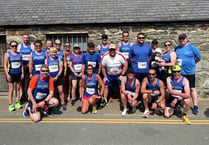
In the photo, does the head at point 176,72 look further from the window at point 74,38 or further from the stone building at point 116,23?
the window at point 74,38

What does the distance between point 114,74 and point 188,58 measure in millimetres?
2162

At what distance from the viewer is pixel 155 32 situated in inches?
265

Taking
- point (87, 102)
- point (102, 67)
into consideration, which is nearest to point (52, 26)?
point (102, 67)

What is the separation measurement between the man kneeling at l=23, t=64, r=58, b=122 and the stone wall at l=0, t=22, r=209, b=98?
2.72 meters

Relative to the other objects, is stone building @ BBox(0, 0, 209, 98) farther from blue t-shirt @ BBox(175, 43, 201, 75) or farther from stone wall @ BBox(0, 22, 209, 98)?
blue t-shirt @ BBox(175, 43, 201, 75)

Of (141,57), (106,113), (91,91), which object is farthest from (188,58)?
(91,91)

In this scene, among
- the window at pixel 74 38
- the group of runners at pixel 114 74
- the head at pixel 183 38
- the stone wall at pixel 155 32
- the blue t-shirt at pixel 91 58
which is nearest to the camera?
the group of runners at pixel 114 74

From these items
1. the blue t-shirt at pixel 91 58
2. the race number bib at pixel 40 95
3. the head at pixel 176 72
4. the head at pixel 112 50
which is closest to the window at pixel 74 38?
the blue t-shirt at pixel 91 58

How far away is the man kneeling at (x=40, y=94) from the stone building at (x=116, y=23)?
2.75 meters

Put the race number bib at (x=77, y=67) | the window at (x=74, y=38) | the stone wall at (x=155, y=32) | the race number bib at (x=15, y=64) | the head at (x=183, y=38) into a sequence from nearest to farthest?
the head at (x=183, y=38)
the race number bib at (x=15, y=64)
the race number bib at (x=77, y=67)
the stone wall at (x=155, y=32)
the window at (x=74, y=38)

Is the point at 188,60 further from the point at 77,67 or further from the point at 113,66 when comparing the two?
the point at 77,67

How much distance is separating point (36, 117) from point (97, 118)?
5.12 ft

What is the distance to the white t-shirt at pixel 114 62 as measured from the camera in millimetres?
5352

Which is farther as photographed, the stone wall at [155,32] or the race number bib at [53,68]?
the stone wall at [155,32]
